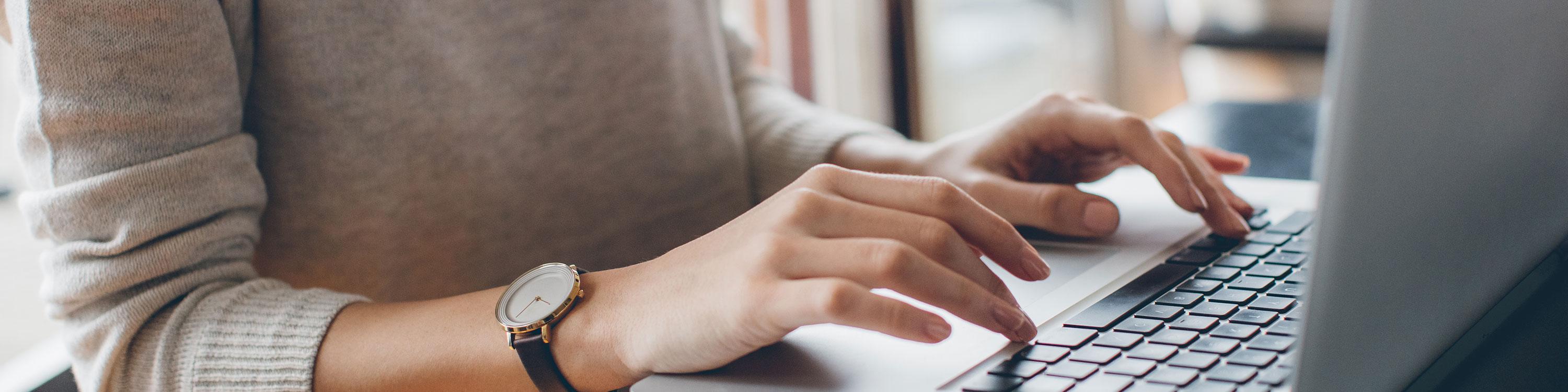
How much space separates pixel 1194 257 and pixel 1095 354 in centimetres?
18

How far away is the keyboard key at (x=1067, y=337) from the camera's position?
1.42 feet

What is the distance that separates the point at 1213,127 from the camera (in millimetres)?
1013

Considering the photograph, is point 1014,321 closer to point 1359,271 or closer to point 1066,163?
point 1359,271

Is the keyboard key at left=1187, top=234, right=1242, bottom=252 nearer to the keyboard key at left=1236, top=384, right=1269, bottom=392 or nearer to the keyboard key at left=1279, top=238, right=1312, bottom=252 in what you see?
the keyboard key at left=1279, top=238, right=1312, bottom=252

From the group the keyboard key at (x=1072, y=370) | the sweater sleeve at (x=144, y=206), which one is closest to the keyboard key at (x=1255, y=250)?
the keyboard key at (x=1072, y=370)

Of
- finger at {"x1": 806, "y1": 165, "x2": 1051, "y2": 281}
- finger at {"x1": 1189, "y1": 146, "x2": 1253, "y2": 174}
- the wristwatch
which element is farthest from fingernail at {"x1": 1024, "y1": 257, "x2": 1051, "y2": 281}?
finger at {"x1": 1189, "y1": 146, "x2": 1253, "y2": 174}

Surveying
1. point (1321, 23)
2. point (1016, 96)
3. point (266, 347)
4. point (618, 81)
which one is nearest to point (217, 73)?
point (266, 347)

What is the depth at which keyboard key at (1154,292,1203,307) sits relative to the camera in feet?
1.58

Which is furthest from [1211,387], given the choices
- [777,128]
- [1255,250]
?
[777,128]

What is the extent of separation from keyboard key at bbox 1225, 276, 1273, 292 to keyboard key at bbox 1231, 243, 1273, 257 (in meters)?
0.05

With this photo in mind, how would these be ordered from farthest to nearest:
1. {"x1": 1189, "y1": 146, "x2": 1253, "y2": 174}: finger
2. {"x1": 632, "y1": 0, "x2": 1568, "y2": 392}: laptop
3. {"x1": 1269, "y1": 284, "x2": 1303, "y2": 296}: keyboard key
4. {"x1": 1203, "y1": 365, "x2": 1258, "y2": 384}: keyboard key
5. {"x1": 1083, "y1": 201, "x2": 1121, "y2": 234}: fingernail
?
{"x1": 1189, "y1": 146, "x2": 1253, "y2": 174}: finger → {"x1": 1083, "y1": 201, "x2": 1121, "y2": 234}: fingernail → {"x1": 1269, "y1": 284, "x2": 1303, "y2": 296}: keyboard key → {"x1": 1203, "y1": 365, "x2": 1258, "y2": 384}: keyboard key → {"x1": 632, "y1": 0, "x2": 1568, "y2": 392}: laptop

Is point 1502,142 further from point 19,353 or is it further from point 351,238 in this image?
point 19,353

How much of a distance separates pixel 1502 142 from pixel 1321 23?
2.80 meters

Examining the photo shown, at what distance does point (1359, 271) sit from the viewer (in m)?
0.30
